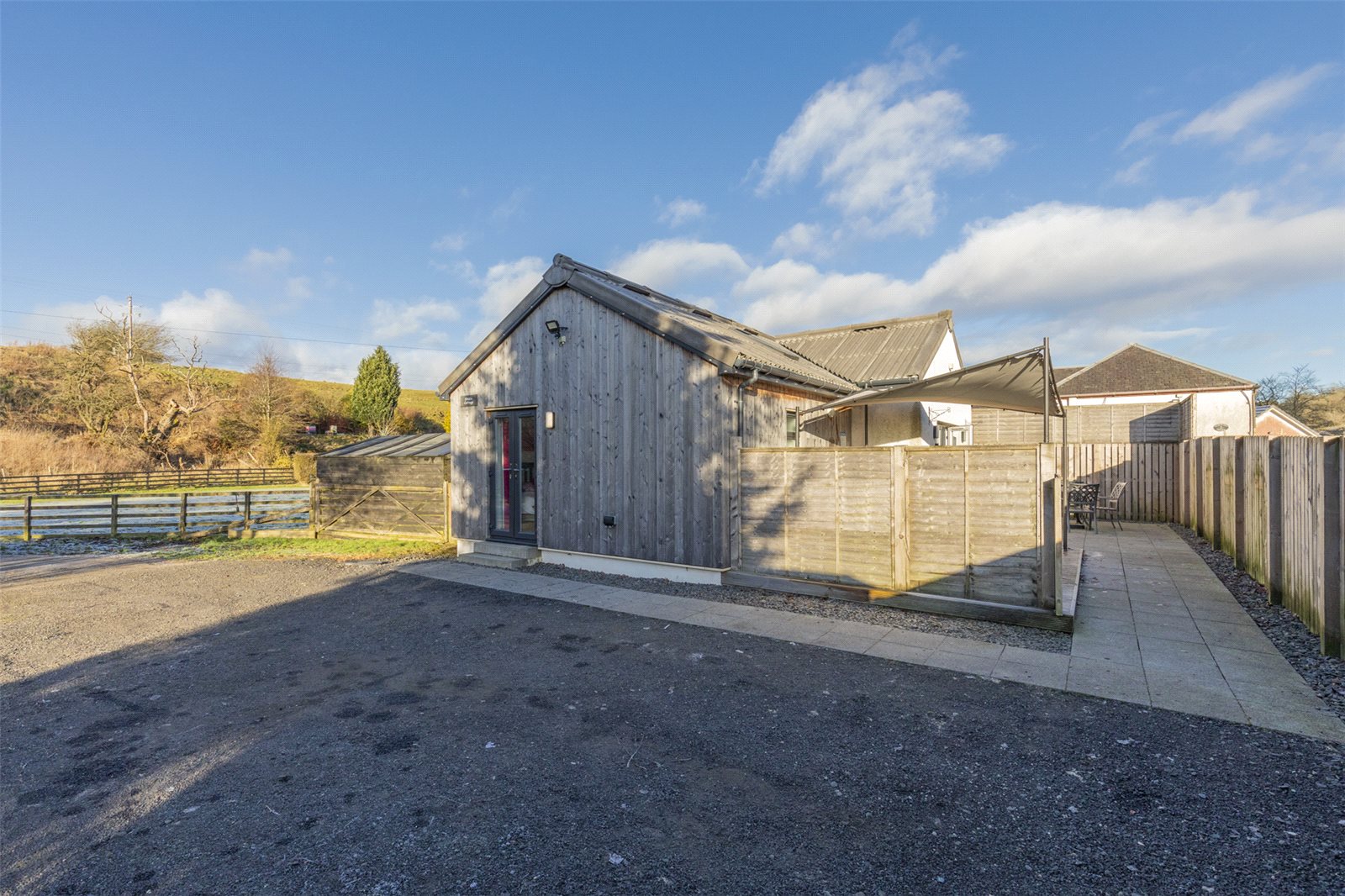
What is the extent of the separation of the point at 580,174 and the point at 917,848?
48.0ft

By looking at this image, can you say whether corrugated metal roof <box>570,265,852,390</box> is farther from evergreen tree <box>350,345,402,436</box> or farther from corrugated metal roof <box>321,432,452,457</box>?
evergreen tree <box>350,345,402,436</box>

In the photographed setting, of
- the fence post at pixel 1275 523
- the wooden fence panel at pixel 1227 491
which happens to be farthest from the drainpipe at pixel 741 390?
the wooden fence panel at pixel 1227 491

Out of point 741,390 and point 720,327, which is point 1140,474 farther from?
point 741,390

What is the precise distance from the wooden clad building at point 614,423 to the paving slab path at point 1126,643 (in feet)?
3.56

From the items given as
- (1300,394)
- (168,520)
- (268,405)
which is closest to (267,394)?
(268,405)

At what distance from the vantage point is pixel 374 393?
125 feet

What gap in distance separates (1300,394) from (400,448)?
55362mm

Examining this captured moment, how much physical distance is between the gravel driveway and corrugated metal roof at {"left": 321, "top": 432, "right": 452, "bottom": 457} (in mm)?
7345

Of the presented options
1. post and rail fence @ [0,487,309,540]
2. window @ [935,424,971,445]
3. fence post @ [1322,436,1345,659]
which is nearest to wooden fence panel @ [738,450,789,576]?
fence post @ [1322,436,1345,659]

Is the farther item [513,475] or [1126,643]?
[513,475]

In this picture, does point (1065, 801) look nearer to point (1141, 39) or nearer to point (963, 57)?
point (1141, 39)

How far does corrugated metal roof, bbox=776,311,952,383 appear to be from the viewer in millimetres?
12609

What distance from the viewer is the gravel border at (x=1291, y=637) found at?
164 inches

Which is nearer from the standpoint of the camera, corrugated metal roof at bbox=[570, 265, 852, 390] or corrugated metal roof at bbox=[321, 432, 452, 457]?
corrugated metal roof at bbox=[570, 265, 852, 390]
